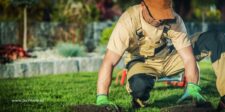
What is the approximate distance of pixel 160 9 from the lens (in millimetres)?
5738

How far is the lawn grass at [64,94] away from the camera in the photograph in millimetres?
6590

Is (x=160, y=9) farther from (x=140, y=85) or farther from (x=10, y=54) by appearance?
(x=10, y=54)

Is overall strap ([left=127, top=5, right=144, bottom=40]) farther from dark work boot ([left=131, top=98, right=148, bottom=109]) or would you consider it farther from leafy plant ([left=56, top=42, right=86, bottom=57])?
leafy plant ([left=56, top=42, right=86, bottom=57])

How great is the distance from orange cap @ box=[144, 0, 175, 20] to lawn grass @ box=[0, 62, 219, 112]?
1.04 meters

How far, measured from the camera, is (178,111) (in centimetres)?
530

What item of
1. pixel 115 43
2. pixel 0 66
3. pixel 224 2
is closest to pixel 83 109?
pixel 115 43

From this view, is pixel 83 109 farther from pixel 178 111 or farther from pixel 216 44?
pixel 216 44

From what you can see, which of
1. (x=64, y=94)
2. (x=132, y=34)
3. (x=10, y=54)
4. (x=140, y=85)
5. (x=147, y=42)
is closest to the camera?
(x=132, y=34)

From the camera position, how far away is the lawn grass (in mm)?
6590

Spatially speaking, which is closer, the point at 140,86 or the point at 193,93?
the point at 193,93

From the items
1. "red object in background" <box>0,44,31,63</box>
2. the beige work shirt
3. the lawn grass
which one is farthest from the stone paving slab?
the beige work shirt

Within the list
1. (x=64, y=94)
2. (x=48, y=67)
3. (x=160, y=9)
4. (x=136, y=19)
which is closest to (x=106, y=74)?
(x=136, y=19)

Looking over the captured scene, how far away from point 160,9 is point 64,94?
2.67 metres

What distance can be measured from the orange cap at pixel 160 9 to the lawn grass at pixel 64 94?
3.40 ft
